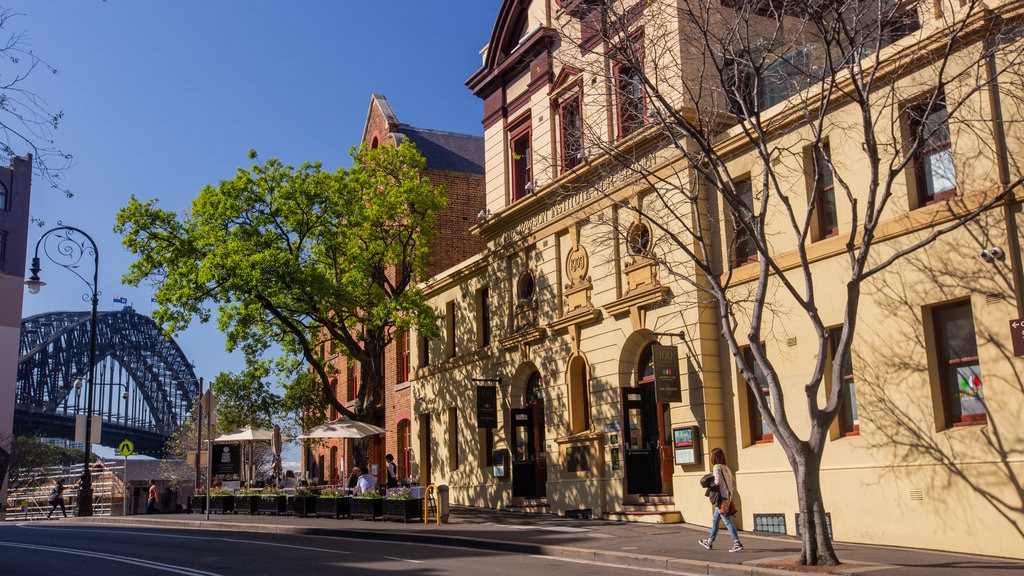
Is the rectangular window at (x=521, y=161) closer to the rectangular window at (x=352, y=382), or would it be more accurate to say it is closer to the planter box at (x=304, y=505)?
the planter box at (x=304, y=505)

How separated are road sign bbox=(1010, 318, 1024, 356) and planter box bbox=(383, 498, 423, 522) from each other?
48.1 feet

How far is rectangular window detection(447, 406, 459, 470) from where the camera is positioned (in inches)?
1214

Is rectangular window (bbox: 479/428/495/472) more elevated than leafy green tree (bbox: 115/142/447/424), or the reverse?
leafy green tree (bbox: 115/142/447/424)

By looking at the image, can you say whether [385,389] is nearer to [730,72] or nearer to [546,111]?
[546,111]

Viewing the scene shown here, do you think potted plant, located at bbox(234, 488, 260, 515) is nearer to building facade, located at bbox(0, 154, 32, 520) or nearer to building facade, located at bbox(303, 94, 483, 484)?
building facade, located at bbox(303, 94, 483, 484)

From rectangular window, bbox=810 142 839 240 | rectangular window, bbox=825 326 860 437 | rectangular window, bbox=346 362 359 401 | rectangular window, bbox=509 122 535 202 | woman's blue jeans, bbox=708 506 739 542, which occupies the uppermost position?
rectangular window, bbox=509 122 535 202

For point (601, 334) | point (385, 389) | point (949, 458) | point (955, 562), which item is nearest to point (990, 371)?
point (949, 458)

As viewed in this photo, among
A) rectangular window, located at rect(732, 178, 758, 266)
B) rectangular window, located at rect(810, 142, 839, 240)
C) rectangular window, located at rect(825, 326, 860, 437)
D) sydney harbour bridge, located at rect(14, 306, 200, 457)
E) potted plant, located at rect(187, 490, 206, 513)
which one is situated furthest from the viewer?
sydney harbour bridge, located at rect(14, 306, 200, 457)

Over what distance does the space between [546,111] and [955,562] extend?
16.8 m

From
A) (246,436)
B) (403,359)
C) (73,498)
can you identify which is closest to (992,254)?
(403,359)

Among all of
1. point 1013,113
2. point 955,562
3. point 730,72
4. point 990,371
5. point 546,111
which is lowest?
point 955,562

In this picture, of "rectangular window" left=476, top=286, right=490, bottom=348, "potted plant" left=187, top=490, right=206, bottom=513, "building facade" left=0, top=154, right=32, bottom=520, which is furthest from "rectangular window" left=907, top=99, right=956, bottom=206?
"building facade" left=0, top=154, right=32, bottom=520

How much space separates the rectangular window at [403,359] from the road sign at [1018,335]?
992 inches

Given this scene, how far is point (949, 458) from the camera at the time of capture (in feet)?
48.4
